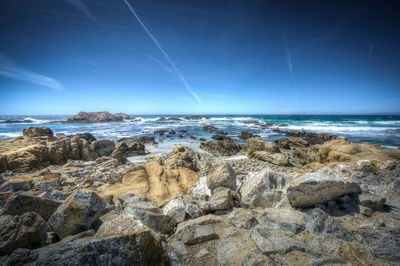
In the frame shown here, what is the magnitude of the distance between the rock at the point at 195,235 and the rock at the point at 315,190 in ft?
7.26

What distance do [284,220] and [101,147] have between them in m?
16.6

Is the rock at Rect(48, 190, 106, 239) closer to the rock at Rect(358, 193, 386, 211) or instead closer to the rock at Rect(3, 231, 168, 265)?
the rock at Rect(3, 231, 168, 265)

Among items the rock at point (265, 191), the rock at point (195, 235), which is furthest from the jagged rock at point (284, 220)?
the rock at point (195, 235)

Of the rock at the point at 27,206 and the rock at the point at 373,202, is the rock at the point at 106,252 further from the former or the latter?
the rock at the point at 373,202

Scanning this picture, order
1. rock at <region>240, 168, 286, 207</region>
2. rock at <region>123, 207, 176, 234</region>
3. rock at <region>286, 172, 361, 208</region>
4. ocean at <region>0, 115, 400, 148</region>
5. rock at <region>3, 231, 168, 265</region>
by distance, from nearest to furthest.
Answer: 1. rock at <region>3, 231, 168, 265</region>
2. rock at <region>123, 207, 176, 234</region>
3. rock at <region>286, 172, 361, 208</region>
4. rock at <region>240, 168, 286, 207</region>
5. ocean at <region>0, 115, 400, 148</region>

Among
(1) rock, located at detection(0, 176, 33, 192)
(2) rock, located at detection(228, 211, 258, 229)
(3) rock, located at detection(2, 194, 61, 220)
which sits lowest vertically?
(1) rock, located at detection(0, 176, 33, 192)

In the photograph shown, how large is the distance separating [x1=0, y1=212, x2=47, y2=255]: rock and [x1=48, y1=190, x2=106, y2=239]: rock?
0.28 metres

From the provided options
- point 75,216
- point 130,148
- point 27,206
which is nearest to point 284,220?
point 75,216

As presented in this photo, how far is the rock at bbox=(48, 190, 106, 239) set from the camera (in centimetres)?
278

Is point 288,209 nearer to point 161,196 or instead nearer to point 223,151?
point 161,196

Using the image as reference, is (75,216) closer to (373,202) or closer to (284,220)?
(284,220)

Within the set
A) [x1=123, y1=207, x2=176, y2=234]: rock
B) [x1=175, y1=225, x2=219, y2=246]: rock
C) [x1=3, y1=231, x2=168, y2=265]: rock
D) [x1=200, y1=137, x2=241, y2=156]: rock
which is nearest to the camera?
[x1=3, y1=231, x2=168, y2=265]: rock

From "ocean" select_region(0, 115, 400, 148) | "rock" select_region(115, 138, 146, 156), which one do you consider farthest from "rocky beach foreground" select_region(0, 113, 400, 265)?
"ocean" select_region(0, 115, 400, 148)

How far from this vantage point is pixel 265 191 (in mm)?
4473
